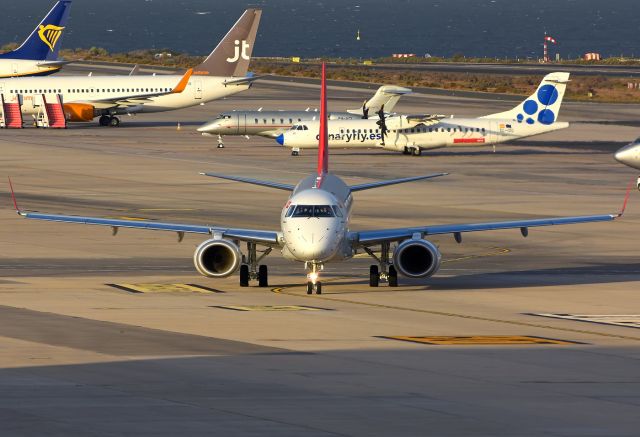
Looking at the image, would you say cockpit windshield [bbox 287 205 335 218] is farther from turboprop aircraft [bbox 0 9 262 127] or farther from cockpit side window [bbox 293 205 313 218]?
turboprop aircraft [bbox 0 9 262 127]

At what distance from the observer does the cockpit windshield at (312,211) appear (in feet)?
122

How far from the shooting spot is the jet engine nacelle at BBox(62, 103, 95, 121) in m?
113

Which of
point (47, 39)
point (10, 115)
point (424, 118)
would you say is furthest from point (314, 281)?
point (47, 39)

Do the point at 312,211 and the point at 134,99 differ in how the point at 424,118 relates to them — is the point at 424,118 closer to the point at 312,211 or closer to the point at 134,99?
the point at 134,99

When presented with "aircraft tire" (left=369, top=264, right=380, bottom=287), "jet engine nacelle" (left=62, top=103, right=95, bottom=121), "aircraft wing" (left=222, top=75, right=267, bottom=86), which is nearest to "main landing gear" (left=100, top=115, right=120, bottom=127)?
"jet engine nacelle" (left=62, top=103, right=95, bottom=121)

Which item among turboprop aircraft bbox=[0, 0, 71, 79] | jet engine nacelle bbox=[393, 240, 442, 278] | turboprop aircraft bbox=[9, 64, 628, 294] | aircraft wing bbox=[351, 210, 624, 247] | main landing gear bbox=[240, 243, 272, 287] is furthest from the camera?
turboprop aircraft bbox=[0, 0, 71, 79]

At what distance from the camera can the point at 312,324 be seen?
110 feet

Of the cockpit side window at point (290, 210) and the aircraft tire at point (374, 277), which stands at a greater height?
the cockpit side window at point (290, 210)

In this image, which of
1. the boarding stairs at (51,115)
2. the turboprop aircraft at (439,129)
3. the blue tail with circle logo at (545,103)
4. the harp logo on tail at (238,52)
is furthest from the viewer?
the harp logo on tail at (238,52)

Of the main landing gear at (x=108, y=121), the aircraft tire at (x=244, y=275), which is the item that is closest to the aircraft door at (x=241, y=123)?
the main landing gear at (x=108, y=121)

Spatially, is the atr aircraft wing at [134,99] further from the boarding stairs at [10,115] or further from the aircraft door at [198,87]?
the boarding stairs at [10,115]

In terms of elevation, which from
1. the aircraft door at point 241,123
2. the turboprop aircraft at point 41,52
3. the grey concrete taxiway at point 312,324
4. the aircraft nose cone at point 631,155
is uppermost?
the turboprop aircraft at point 41,52

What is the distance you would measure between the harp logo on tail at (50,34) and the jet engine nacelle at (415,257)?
94.5 metres

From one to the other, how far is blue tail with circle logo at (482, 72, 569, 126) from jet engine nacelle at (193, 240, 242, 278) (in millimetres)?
55680
